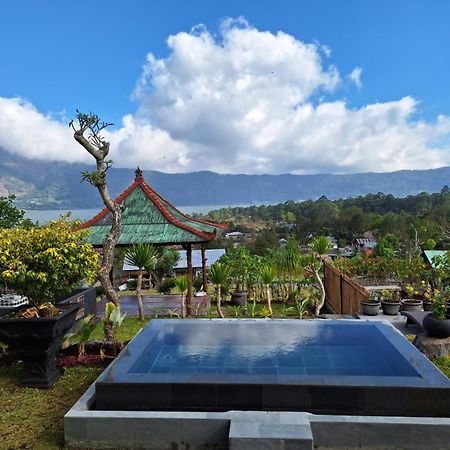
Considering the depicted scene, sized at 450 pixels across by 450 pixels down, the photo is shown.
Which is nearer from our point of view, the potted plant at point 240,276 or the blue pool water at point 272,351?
the blue pool water at point 272,351

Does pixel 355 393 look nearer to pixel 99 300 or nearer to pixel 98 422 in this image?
pixel 98 422

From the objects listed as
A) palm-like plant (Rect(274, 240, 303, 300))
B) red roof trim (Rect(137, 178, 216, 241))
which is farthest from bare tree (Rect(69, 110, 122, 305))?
palm-like plant (Rect(274, 240, 303, 300))

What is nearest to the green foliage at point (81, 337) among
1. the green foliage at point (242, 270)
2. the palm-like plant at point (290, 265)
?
the green foliage at point (242, 270)

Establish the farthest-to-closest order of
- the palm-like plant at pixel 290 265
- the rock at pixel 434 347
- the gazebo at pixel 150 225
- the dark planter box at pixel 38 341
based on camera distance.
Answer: the palm-like plant at pixel 290 265, the gazebo at pixel 150 225, the rock at pixel 434 347, the dark planter box at pixel 38 341

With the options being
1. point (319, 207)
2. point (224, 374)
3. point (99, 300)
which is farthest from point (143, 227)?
point (319, 207)

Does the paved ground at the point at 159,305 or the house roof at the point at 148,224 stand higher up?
the house roof at the point at 148,224

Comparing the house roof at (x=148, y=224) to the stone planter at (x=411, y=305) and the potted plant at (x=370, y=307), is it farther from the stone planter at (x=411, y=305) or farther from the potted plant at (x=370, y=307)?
the stone planter at (x=411, y=305)

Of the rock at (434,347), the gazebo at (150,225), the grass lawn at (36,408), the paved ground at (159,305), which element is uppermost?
the gazebo at (150,225)

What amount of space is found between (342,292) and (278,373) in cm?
806

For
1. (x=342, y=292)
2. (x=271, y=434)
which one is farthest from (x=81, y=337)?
(x=342, y=292)

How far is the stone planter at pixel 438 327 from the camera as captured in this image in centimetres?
678

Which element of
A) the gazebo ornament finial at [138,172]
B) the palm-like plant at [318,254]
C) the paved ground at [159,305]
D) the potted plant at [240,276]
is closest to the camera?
the palm-like plant at [318,254]

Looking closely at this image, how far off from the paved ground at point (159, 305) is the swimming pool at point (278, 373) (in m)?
5.17

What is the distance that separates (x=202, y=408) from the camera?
4.45 meters
